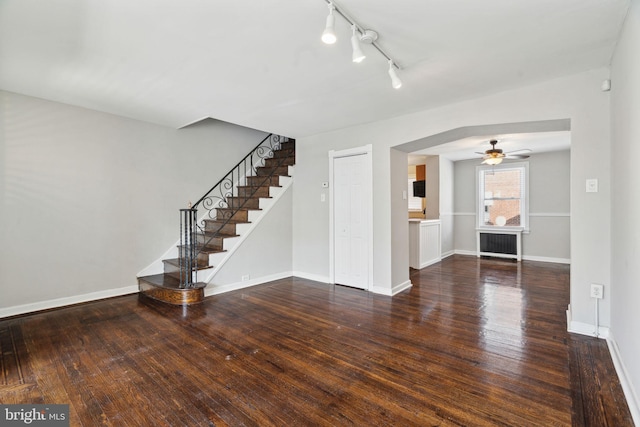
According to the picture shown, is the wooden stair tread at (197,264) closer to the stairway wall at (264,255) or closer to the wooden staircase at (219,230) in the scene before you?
the wooden staircase at (219,230)

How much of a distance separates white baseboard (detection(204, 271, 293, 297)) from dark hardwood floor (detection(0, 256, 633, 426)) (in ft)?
1.28

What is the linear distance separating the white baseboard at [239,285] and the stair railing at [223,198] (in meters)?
0.26

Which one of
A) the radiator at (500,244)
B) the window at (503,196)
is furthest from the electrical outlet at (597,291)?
the window at (503,196)

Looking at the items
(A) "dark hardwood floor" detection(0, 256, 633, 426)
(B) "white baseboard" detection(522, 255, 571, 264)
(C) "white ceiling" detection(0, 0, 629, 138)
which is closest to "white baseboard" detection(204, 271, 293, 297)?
(A) "dark hardwood floor" detection(0, 256, 633, 426)

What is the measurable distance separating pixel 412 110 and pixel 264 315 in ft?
10.3

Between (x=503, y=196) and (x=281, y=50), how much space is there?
706cm

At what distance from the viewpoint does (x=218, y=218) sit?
5469 mm

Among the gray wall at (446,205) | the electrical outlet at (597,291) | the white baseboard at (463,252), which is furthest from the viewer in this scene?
the white baseboard at (463,252)

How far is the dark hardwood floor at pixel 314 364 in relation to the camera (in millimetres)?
1826

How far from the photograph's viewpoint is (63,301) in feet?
12.5

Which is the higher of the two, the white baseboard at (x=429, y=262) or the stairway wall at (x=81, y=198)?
the stairway wall at (x=81, y=198)

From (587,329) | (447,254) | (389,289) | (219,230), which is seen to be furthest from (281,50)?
(447,254)
